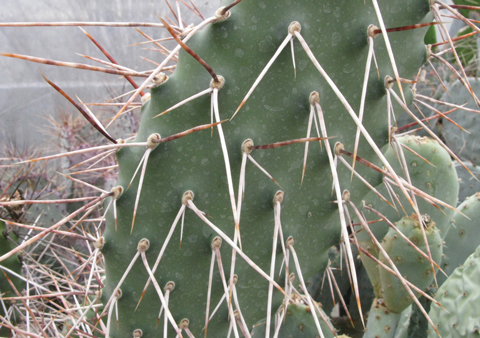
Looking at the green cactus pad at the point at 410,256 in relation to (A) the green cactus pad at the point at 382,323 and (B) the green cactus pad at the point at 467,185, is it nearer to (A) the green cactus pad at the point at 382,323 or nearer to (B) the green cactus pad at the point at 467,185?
(A) the green cactus pad at the point at 382,323

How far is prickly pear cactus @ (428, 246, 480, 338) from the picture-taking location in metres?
0.79

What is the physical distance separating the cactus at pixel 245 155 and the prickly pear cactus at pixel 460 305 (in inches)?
13.7

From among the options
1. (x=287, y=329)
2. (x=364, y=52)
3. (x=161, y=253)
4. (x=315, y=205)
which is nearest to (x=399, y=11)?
(x=364, y=52)

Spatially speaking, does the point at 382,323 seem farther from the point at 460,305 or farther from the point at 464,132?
the point at 464,132

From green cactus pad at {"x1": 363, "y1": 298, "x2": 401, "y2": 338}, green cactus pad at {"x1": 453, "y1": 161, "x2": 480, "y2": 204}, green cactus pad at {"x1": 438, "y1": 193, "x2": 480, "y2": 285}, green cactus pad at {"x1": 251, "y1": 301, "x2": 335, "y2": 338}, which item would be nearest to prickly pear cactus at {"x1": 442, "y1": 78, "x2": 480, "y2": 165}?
green cactus pad at {"x1": 453, "y1": 161, "x2": 480, "y2": 204}

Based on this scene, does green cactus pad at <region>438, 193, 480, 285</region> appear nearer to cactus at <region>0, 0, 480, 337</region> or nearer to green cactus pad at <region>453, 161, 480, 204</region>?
green cactus pad at <region>453, 161, 480, 204</region>

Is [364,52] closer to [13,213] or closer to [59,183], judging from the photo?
[13,213]

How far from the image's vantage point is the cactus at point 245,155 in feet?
1.68

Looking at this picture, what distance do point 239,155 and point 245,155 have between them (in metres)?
0.01

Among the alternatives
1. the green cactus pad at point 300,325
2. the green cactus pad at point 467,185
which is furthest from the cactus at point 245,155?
the green cactus pad at point 467,185

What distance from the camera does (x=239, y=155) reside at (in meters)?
0.54

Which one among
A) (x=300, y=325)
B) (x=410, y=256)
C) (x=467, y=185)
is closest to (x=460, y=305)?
(x=410, y=256)

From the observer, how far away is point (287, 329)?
32.9 inches

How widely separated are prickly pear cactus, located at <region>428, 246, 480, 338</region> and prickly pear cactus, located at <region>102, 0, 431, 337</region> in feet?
1.26
